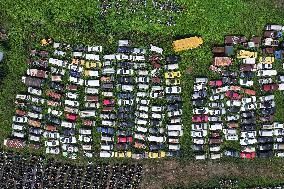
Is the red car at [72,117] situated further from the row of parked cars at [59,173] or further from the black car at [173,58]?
the black car at [173,58]

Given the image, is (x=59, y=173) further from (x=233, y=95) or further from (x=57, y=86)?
(x=233, y=95)

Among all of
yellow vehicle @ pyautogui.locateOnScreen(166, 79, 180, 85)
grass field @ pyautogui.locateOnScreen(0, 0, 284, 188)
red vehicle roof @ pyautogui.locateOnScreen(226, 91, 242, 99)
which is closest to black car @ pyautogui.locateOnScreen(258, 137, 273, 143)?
red vehicle roof @ pyautogui.locateOnScreen(226, 91, 242, 99)

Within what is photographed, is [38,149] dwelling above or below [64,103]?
below

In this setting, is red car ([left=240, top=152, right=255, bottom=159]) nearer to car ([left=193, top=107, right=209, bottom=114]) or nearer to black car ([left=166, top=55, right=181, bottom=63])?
car ([left=193, top=107, right=209, bottom=114])

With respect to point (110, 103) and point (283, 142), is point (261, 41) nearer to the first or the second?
point (283, 142)

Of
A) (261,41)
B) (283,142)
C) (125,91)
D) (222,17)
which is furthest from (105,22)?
(283,142)

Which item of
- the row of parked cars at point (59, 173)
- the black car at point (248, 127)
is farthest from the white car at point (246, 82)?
the row of parked cars at point (59, 173)

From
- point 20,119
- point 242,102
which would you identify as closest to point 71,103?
point 20,119
